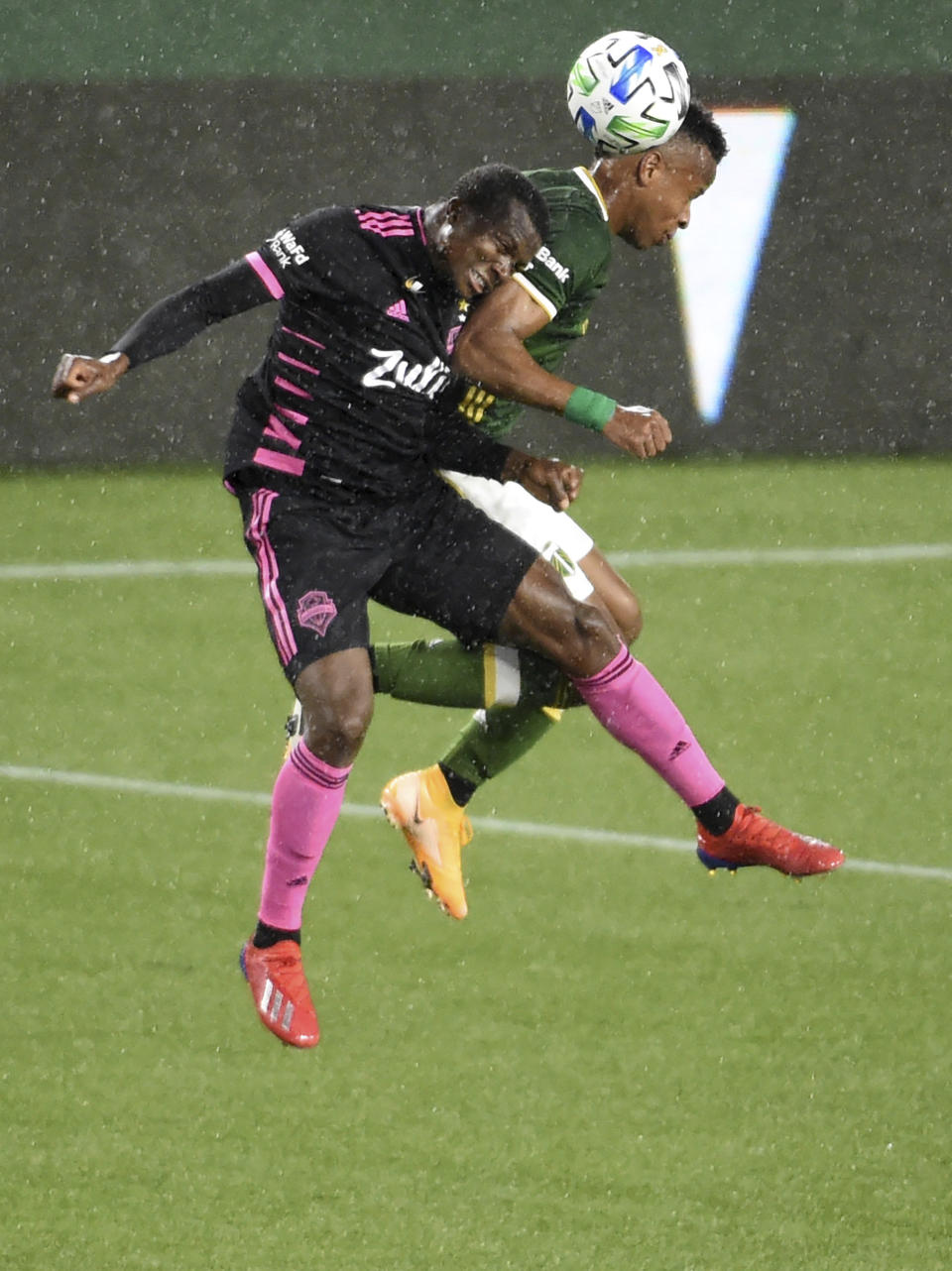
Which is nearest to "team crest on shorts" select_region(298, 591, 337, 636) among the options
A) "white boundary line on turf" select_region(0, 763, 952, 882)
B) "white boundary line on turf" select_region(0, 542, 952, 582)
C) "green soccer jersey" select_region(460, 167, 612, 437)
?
"green soccer jersey" select_region(460, 167, 612, 437)

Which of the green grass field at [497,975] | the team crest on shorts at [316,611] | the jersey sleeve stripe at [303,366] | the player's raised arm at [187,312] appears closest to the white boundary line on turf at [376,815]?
the green grass field at [497,975]

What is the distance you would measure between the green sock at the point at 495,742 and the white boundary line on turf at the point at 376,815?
1.67 m

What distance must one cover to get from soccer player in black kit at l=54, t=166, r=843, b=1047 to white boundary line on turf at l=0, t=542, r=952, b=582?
5083mm

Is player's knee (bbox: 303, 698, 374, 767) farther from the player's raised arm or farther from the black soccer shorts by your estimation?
the player's raised arm

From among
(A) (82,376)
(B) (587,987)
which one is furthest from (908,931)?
(A) (82,376)

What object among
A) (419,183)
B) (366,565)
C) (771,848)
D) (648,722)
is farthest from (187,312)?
(419,183)

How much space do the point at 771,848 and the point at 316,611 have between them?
1388 millimetres

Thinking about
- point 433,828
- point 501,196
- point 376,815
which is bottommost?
point 376,815

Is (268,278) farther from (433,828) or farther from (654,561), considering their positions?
(654,561)

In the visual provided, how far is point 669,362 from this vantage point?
12.4 meters

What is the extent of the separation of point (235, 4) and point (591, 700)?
766cm

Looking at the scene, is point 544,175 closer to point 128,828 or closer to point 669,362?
point 128,828

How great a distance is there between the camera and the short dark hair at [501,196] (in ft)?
16.3

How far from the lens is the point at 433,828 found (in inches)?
241
